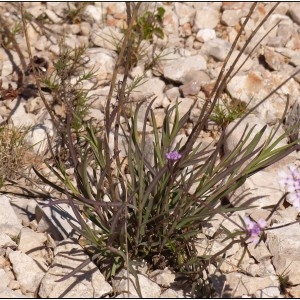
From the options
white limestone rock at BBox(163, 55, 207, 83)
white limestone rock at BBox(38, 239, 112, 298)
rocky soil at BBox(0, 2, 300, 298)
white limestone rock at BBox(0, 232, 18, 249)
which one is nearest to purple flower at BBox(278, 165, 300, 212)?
rocky soil at BBox(0, 2, 300, 298)

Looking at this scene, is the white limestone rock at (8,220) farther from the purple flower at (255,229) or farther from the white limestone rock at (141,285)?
the purple flower at (255,229)

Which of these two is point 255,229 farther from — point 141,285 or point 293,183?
point 141,285

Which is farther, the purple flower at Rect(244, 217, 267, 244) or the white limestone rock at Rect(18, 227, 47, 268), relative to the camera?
the white limestone rock at Rect(18, 227, 47, 268)

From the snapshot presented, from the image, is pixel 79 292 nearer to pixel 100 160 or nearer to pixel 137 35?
pixel 100 160

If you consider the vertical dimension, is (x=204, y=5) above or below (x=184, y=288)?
above

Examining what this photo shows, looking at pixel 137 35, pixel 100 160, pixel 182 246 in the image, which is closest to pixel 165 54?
pixel 137 35

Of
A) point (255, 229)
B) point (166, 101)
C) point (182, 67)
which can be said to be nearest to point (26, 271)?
point (255, 229)

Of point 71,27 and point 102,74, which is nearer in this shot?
point 102,74

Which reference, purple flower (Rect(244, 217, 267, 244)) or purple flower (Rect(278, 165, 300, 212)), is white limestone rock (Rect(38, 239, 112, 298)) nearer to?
purple flower (Rect(244, 217, 267, 244))
